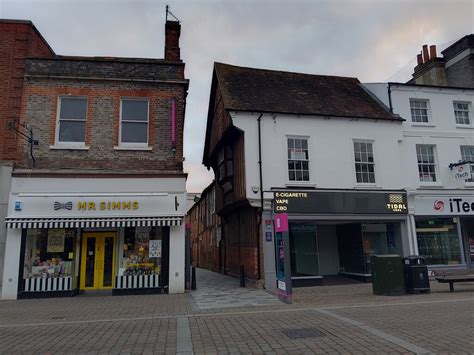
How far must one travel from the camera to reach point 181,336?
7.59 m

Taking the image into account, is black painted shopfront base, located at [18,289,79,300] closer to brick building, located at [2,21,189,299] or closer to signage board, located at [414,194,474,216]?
brick building, located at [2,21,189,299]

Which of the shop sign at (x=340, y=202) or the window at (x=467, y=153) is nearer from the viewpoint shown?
the shop sign at (x=340, y=202)

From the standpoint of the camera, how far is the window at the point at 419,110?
18734mm

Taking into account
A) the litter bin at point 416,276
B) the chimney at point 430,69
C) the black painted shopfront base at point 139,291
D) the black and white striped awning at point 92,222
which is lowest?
the black painted shopfront base at point 139,291

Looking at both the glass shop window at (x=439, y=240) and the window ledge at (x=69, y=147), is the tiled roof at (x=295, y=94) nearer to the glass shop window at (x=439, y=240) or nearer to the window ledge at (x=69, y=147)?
the glass shop window at (x=439, y=240)

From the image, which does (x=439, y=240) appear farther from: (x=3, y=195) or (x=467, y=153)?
(x=3, y=195)

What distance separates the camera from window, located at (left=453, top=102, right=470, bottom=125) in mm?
19344

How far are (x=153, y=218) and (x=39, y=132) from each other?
546 cm

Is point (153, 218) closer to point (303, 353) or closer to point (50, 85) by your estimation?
point (50, 85)

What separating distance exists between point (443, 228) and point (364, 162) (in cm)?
519

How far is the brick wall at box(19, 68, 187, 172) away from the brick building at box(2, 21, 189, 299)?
0.13ft

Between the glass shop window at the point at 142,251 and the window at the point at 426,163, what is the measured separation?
12.4 meters

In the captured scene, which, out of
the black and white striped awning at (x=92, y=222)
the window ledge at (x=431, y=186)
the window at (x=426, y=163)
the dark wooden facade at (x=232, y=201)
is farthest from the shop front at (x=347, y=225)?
the black and white striped awning at (x=92, y=222)

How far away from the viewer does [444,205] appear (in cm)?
1780
